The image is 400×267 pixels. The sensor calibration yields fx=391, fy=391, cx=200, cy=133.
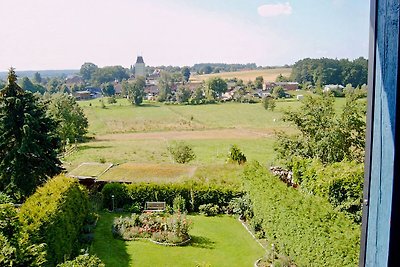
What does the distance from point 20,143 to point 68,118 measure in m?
15.5

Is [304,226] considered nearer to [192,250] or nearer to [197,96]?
[192,250]

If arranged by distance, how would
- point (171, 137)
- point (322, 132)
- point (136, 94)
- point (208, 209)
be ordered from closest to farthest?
1. point (208, 209)
2. point (322, 132)
3. point (171, 137)
4. point (136, 94)

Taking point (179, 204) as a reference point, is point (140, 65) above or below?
above

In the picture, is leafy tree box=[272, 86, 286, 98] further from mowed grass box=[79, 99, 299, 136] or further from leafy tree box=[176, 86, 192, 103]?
leafy tree box=[176, 86, 192, 103]

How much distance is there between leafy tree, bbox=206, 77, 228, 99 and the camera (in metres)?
51.0

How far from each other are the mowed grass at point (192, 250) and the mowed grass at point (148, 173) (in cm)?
342

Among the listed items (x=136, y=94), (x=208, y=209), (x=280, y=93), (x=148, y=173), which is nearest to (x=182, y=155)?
(x=148, y=173)

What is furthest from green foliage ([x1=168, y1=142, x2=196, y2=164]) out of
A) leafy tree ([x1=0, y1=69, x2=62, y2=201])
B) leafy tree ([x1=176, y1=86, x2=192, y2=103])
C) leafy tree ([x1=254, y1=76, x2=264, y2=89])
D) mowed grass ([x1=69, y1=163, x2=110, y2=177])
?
leafy tree ([x1=254, y1=76, x2=264, y2=89])

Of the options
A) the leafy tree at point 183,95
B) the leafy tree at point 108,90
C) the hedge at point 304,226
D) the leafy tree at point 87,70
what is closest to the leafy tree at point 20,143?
the hedge at point 304,226

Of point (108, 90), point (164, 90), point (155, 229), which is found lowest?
point (155, 229)

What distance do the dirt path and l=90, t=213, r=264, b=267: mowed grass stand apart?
20.3 m

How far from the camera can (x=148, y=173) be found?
16.0 meters

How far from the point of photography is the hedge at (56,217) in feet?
22.8

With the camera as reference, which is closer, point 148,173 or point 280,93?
point 148,173
